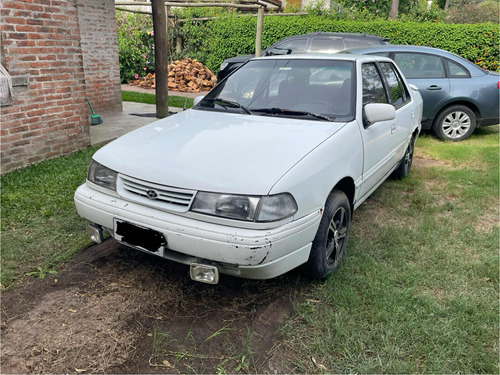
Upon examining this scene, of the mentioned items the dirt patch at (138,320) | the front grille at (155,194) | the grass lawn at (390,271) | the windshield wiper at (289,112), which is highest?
the windshield wiper at (289,112)

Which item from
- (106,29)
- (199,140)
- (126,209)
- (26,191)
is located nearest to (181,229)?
(126,209)

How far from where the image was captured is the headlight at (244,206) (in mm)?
2256

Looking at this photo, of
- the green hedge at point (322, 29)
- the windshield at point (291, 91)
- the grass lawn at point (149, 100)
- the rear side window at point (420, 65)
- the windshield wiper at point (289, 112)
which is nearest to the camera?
the windshield wiper at point (289, 112)

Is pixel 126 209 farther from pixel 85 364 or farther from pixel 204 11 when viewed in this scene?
pixel 204 11

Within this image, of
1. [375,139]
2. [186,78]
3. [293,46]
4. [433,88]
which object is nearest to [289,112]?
[375,139]

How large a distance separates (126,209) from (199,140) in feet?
2.28

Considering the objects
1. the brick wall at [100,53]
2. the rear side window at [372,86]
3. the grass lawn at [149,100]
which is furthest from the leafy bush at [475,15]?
the rear side window at [372,86]

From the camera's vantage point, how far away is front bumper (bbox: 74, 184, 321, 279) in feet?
7.29

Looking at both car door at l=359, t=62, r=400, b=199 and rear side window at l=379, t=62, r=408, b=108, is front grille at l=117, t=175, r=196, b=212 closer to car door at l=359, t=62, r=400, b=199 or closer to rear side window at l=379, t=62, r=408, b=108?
car door at l=359, t=62, r=400, b=199

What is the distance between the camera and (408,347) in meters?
2.34

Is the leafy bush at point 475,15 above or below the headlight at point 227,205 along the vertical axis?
above

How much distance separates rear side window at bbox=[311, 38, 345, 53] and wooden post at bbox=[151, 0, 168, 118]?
13.0ft

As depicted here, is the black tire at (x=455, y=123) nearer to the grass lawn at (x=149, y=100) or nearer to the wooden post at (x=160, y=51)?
the wooden post at (x=160, y=51)

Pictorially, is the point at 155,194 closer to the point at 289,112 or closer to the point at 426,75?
the point at 289,112
